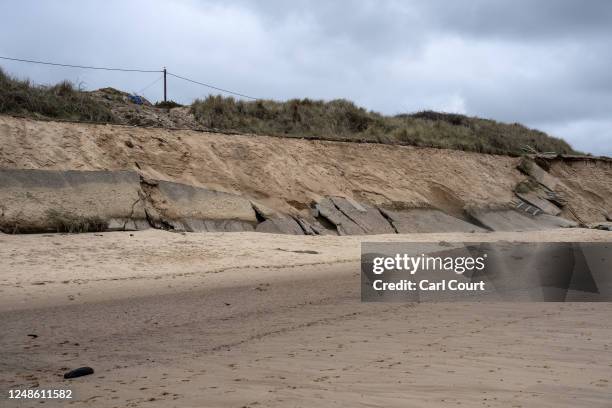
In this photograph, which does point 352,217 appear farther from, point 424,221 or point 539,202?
point 539,202

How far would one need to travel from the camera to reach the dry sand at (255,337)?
4660mm

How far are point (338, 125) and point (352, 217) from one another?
7.77 m

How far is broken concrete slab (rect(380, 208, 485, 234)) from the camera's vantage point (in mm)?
17656

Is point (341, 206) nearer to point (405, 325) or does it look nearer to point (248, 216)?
point (248, 216)

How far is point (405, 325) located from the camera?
7352 millimetres

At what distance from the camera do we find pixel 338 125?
24062mm

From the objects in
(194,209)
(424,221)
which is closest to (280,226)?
(194,209)

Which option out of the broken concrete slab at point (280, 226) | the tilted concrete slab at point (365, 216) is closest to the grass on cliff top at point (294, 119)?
the tilted concrete slab at point (365, 216)

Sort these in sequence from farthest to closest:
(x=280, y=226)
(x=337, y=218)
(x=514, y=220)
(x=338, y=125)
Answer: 1. (x=338, y=125)
2. (x=514, y=220)
3. (x=337, y=218)
4. (x=280, y=226)

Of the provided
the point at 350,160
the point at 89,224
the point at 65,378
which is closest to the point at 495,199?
the point at 350,160

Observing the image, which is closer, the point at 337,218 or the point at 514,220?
the point at 337,218

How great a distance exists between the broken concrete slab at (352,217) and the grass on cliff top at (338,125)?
3562 mm

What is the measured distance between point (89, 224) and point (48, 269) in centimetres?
259

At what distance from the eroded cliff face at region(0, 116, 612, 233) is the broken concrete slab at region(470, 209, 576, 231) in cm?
24
